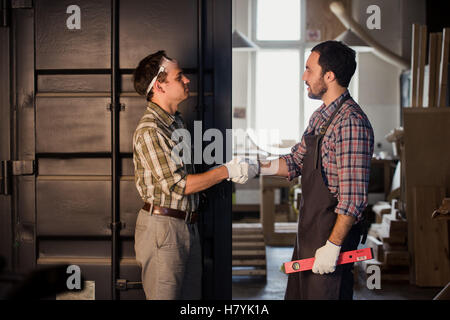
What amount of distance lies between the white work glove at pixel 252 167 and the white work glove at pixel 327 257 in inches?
22.9

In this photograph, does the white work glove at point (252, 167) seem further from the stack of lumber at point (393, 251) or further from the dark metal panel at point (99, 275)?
the stack of lumber at point (393, 251)

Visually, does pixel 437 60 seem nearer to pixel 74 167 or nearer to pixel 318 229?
pixel 318 229

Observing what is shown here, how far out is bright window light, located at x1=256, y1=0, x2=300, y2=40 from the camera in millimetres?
9852

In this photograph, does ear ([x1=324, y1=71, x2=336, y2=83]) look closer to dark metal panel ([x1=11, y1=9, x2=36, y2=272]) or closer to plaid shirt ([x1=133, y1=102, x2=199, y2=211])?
plaid shirt ([x1=133, y1=102, x2=199, y2=211])

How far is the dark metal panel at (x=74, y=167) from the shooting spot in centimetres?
293

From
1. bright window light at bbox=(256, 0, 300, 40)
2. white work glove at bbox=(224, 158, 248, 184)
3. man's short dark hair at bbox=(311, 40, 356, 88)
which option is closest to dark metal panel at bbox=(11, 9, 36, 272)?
white work glove at bbox=(224, 158, 248, 184)

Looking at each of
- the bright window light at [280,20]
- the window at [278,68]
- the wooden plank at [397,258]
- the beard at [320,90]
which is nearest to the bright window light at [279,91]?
the window at [278,68]

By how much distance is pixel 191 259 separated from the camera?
261cm

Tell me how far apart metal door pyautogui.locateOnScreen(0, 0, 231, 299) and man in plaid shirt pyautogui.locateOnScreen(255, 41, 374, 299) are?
557 millimetres

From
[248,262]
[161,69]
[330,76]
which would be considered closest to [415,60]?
[248,262]

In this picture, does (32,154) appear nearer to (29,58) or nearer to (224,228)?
(29,58)
